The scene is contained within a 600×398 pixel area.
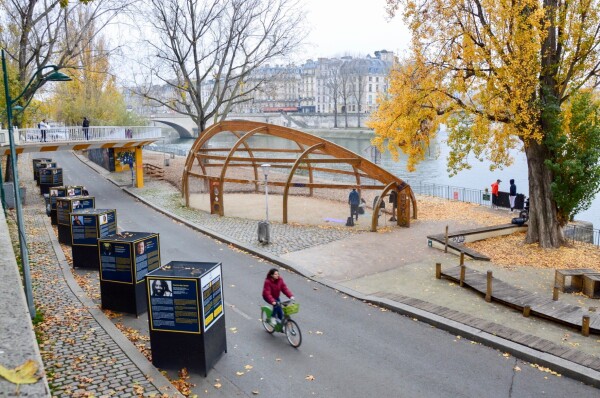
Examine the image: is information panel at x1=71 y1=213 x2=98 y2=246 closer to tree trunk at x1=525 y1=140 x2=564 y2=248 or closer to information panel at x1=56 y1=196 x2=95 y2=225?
information panel at x1=56 y1=196 x2=95 y2=225

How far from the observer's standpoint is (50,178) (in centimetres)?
3184

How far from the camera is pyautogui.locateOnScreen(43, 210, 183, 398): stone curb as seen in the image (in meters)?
8.48

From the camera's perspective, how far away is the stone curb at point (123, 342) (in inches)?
334

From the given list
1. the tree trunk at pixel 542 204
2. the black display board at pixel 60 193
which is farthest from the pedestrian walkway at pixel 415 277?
the black display board at pixel 60 193

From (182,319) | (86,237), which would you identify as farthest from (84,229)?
(182,319)

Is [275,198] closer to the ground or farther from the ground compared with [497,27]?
closer to the ground

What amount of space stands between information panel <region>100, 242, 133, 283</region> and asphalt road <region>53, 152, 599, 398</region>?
3.36 ft

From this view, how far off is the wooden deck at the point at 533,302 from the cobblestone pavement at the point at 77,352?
8.55 meters

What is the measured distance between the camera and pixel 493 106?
1783 cm

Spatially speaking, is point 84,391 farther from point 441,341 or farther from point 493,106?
point 493,106

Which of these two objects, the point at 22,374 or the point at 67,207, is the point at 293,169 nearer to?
the point at 67,207

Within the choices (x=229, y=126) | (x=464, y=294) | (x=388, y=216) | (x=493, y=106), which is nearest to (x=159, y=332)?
(x=464, y=294)

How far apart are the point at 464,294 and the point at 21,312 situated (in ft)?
39.2

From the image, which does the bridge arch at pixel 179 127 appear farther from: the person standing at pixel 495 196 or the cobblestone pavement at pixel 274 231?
the person standing at pixel 495 196
